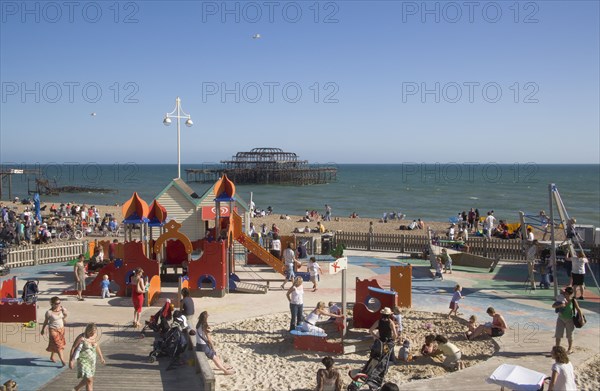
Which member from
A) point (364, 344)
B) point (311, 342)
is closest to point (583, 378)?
point (364, 344)

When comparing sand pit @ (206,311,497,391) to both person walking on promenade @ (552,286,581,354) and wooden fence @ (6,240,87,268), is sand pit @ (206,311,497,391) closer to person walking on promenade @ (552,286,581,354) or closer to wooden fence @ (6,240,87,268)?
person walking on promenade @ (552,286,581,354)

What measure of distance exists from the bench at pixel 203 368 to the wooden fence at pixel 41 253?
13169mm

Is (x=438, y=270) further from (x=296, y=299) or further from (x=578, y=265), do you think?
(x=296, y=299)

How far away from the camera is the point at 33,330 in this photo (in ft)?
42.5

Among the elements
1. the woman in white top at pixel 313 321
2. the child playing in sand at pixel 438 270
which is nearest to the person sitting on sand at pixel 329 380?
the woman in white top at pixel 313 321

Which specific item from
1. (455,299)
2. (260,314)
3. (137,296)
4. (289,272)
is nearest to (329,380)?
(137,296)

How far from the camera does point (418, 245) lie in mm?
25016

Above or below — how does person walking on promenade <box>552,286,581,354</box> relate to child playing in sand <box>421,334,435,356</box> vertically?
above

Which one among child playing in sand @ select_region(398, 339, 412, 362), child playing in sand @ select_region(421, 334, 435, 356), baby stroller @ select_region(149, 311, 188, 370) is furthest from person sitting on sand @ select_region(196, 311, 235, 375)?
child playing in sand @ select_region(421, 334, 435, 356)

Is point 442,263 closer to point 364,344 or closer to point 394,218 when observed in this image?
point 364,344

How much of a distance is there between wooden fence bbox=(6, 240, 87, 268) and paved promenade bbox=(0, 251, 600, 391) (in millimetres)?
797

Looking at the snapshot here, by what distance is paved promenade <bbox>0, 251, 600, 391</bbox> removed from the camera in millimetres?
9938

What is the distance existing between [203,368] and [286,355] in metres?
3.08

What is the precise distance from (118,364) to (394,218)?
123 ft
